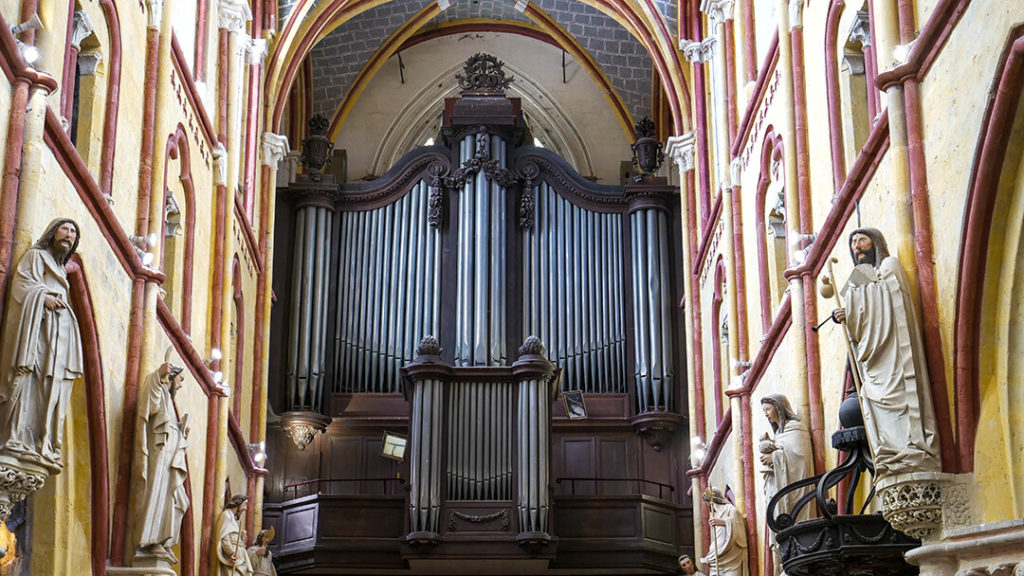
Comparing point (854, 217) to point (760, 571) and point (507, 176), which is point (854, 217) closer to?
point (760, 571)

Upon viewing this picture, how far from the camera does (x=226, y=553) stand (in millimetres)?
19250

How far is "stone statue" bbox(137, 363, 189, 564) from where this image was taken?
14961mm

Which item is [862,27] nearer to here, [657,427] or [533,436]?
[533,436]

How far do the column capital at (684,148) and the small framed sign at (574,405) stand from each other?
4651 millimetres

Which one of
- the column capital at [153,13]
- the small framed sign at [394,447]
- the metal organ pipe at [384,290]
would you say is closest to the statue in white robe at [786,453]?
the column capital at [153,13]

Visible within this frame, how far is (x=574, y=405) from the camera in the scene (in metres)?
26.8

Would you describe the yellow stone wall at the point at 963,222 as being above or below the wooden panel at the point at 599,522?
above

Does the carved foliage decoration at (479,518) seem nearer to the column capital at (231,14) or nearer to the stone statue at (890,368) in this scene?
the column capital at (231,14)

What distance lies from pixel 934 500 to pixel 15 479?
645 centimetres

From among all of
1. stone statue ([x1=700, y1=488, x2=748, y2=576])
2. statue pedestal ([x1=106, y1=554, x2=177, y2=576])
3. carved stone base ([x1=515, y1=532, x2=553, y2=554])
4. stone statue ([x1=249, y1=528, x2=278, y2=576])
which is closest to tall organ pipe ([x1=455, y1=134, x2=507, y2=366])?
carved stone base ([x1=515, y1=532, x2=553, y2=554])

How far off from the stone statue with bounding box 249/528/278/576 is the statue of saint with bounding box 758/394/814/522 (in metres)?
9.02

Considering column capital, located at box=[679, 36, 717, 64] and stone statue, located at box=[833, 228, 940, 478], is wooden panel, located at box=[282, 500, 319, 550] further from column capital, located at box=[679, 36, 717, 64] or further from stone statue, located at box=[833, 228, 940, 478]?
stone statue, located at box=[833, 228, 940, 478]

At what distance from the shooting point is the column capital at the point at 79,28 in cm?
1402

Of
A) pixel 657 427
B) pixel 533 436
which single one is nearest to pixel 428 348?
pixel 533 436
